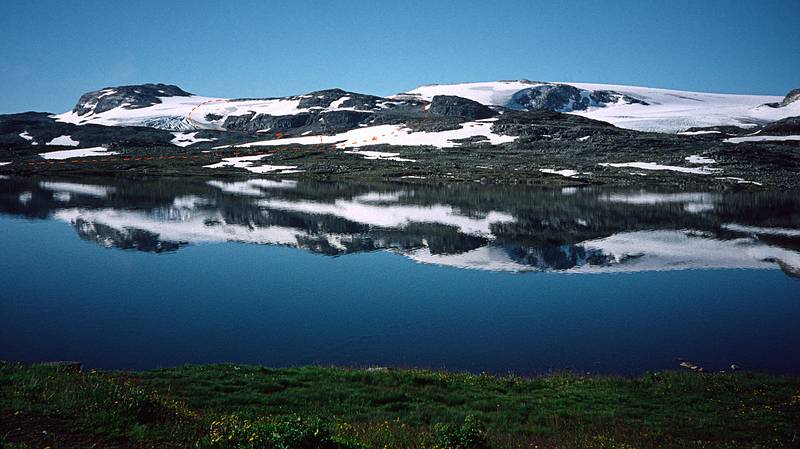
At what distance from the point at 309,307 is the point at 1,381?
1814 centimetres

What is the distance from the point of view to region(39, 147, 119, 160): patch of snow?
16200 centimetres

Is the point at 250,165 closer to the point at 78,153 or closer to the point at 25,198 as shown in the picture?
the point at 25,198

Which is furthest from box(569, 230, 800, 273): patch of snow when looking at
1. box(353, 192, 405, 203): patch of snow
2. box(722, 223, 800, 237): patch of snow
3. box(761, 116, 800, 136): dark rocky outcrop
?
box(761, 116, 800, 136): dark rocky outcrop

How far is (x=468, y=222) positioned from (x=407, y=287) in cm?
2808

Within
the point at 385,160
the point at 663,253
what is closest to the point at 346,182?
the point at 385,160

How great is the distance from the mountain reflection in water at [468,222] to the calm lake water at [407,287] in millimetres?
400

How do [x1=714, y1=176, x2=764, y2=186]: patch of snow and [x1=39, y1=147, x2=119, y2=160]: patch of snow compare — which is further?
[x1=39, y1=147, x2=119, y2=160]: patch of snow

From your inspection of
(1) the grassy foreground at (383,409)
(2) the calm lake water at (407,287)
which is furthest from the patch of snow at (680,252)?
(1) the grassy foreground at (383,409)

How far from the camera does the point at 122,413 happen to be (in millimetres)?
11398

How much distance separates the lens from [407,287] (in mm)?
35031

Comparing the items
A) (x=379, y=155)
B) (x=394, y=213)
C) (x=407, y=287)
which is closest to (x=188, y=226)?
(x=394, y=213)

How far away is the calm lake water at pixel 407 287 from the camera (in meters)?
23.9

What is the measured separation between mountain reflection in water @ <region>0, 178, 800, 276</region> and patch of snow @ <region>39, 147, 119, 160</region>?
238 ft

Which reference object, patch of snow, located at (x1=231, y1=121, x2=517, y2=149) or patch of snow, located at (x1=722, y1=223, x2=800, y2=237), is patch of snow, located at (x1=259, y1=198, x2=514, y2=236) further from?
patch of snow, located at (x1=231, y1=121, x2=517, y2=149)
